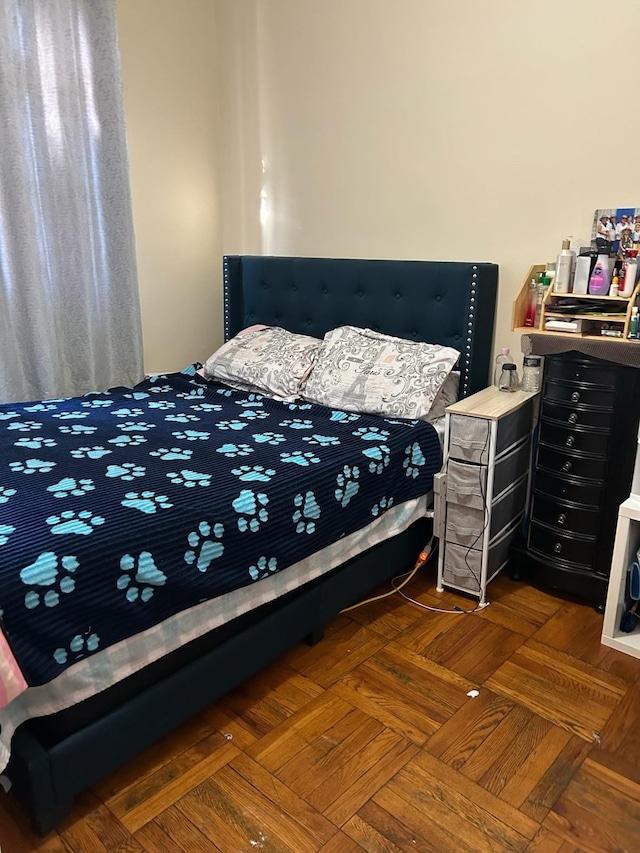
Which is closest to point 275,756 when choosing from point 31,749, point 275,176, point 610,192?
point 31,749

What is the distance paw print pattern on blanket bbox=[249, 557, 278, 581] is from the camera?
5.70 feet

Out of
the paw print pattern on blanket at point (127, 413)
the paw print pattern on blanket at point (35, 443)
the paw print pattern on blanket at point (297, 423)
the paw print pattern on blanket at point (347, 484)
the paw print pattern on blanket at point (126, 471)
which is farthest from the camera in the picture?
the paw print pattern on blanket at point (127, 413)

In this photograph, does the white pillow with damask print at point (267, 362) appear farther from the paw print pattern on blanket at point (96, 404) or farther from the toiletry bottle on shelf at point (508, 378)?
the toiletry bottle on shelf at point (508, 378)

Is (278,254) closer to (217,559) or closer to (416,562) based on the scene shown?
(416,562)

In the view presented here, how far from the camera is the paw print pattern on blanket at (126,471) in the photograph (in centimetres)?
183

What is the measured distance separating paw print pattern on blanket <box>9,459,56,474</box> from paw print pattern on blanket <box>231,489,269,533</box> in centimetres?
59

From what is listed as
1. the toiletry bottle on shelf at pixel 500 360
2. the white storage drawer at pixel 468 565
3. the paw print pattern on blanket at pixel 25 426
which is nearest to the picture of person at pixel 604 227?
the toiletry bottle on shelf at pixel 500 360

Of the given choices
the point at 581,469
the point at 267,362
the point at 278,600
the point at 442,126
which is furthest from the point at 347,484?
the point at 442,126

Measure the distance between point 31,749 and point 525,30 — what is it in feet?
8.95

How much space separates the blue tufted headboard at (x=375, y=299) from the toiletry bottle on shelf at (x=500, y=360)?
0.04 metres

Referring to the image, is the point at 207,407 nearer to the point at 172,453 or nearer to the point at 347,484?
the point at 172,453

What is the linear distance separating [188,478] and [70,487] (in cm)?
31

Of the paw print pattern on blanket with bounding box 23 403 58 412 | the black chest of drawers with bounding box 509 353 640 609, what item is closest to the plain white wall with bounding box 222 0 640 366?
the black chest of drawers with bounding box 509 353 640 609

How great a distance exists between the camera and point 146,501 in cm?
165
